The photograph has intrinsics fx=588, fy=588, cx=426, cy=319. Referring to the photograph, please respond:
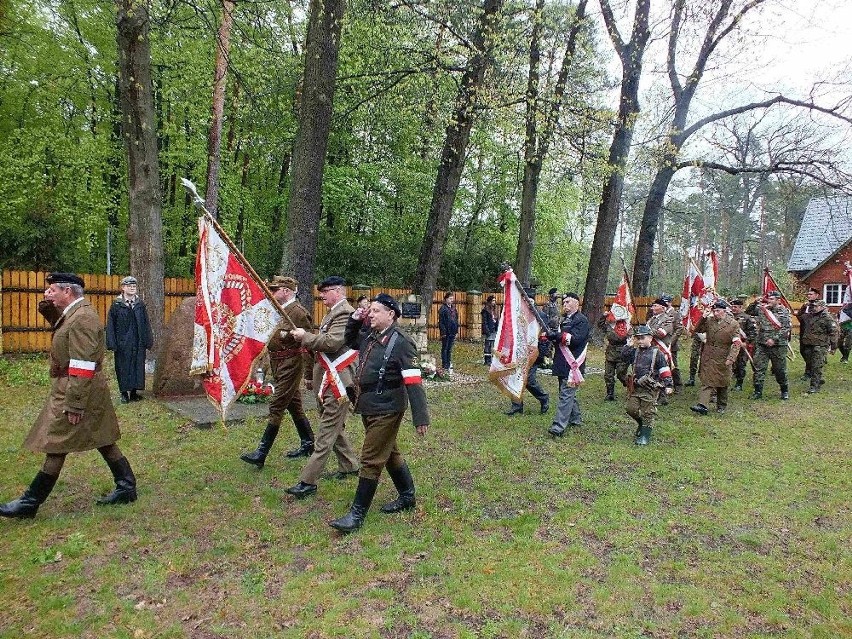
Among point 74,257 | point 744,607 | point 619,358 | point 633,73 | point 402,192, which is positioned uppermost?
point 633,73

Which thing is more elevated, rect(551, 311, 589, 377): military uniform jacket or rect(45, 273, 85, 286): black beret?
rect(45, 273, 85, 286): black beret

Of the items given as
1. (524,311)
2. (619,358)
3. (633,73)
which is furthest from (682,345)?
(524,311)

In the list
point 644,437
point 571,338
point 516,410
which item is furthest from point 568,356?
point 516,410

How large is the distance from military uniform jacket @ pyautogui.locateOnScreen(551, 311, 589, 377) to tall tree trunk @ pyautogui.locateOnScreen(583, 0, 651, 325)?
851 centimetres

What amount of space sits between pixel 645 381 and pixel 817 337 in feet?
22.7

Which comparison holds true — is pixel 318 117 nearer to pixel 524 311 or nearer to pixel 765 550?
pixel 524 311

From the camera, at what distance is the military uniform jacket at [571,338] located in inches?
334

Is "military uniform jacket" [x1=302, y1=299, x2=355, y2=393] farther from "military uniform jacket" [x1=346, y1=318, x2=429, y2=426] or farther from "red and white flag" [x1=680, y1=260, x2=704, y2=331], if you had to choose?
"red and white flag" [x1=680, y1=260, x2=704, y2=331]

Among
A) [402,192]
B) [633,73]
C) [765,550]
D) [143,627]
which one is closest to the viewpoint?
[143,627]

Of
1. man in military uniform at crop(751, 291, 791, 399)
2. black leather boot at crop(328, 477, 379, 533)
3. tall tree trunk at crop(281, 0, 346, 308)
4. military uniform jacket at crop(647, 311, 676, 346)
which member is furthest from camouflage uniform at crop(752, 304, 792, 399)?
black leather boot at crop(328, 477, 379, 533)

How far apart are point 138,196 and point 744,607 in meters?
11.6

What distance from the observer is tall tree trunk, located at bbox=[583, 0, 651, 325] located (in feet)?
54.5

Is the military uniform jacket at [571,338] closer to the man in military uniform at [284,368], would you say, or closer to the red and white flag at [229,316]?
the man in military uniform at [284,368]

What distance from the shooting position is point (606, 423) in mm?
9328
